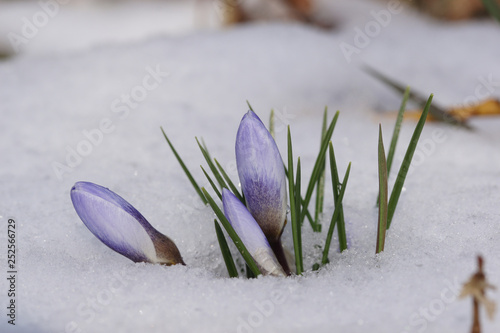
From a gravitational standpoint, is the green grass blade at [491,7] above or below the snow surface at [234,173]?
above

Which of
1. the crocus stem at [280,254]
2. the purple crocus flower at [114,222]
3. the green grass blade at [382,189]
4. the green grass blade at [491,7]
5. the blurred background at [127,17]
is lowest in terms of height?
the crocus stem at [280,254]

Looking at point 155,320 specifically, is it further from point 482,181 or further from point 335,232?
point 482,181

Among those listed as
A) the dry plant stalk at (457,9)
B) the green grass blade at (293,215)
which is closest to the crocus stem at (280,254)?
the green grass blade at (293,215)

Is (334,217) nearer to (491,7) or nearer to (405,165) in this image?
(405,165)

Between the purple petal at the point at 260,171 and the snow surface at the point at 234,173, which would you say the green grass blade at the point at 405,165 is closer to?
the snow surface at the point at 234,173

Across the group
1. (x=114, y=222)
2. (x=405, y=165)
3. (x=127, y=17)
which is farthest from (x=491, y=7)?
(x=127, y=17)

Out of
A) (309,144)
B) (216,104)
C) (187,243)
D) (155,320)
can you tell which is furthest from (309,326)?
(216,104)

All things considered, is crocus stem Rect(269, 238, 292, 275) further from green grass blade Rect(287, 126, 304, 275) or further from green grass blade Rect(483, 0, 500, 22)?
green grass blade Rect(483, 0, 500, 22)
